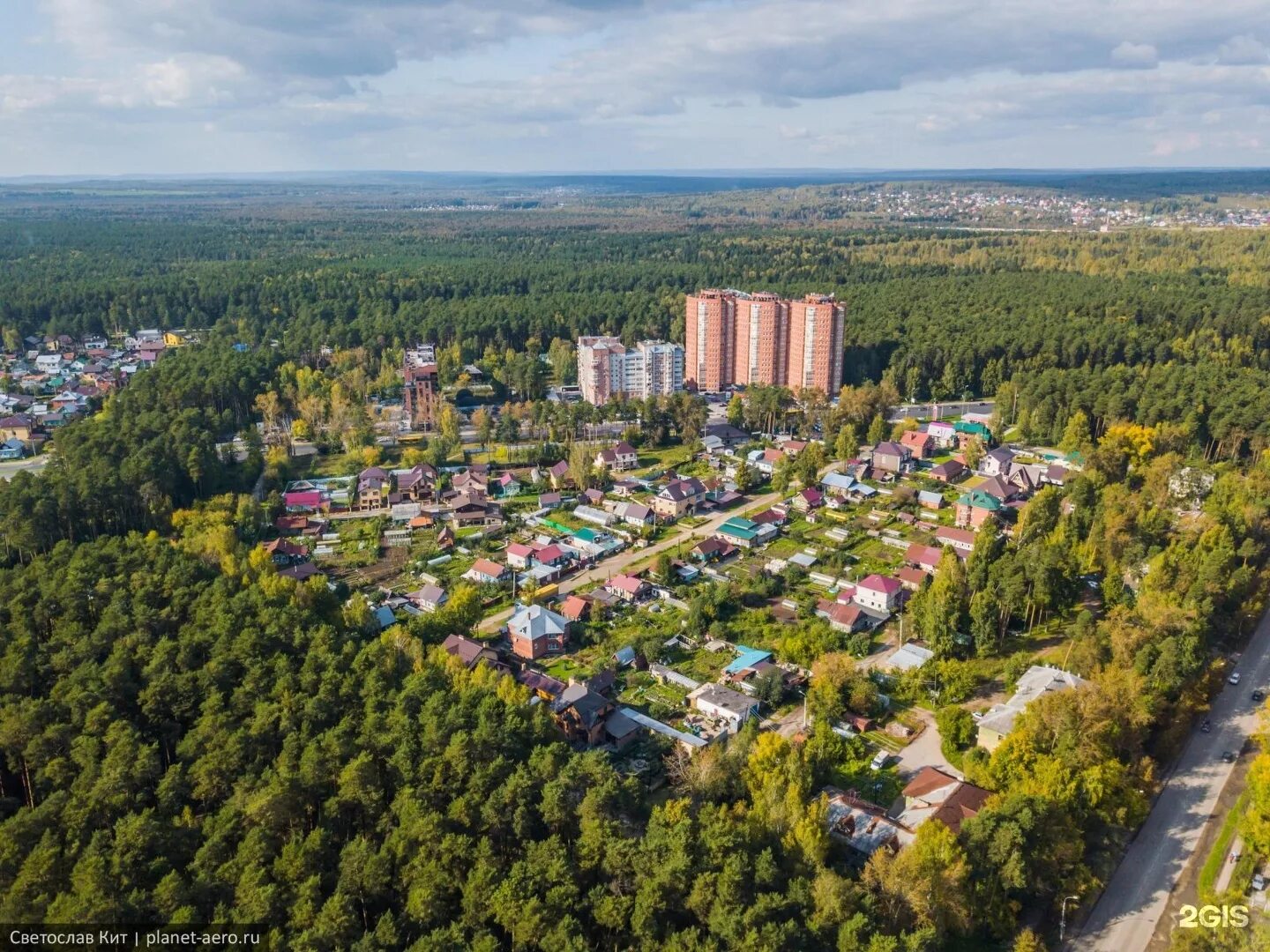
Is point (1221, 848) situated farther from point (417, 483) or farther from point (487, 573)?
point (417, 483)

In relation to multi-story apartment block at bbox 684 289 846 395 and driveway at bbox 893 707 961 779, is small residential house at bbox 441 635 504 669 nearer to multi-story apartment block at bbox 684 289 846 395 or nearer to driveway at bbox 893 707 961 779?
driveway at bbox 893 707 961 779

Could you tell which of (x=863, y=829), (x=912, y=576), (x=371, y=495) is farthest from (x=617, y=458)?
(x=863, y=829)

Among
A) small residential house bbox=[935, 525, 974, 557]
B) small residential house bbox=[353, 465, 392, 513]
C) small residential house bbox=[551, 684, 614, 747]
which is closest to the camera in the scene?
small residential house bbox=[551, 684, 614, 747]

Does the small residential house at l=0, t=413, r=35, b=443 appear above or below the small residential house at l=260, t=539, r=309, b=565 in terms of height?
above

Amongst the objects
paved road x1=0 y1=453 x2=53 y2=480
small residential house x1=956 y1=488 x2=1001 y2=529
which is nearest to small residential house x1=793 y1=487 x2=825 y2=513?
small residential house x1=956 y1=488 x2=1001 y2=529

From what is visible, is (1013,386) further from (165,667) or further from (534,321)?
(165,667)

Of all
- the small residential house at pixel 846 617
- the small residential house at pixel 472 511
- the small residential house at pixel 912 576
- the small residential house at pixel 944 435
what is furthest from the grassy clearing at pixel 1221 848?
the small residential house at pixel 944 435
